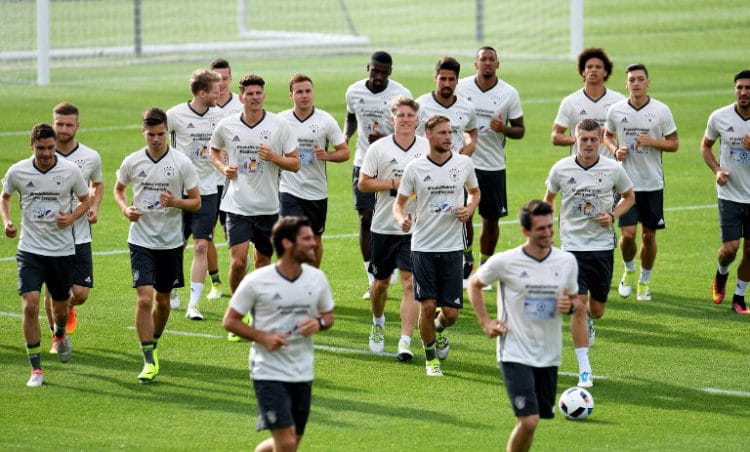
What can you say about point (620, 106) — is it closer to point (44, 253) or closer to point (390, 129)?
point (390, 129)

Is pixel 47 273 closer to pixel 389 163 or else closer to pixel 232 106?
pixel 389 163

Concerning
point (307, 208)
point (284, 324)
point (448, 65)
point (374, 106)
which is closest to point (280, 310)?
point (284, 324)

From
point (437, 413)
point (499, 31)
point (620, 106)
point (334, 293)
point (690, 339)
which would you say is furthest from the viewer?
point (499, 31)

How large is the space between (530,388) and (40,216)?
5.57m

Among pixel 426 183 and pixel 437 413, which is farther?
pixel 426 183

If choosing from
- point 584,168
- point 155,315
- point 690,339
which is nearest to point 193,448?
point 155,315

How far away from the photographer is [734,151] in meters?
17.2

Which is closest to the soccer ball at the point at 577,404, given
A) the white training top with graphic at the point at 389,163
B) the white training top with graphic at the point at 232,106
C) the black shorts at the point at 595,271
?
the black shorts at the point at 595,271

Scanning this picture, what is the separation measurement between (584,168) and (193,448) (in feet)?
16.1

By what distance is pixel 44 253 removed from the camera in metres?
14.2

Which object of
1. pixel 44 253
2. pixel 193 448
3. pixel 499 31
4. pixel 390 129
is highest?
pixel 499 31

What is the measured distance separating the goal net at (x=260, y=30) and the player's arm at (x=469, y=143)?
20.7 meters

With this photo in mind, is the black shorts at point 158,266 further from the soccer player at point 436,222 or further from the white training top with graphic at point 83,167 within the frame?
the soccer player at point 436,222

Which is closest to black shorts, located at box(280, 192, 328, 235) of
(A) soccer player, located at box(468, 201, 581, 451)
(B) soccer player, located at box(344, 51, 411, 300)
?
(B) soccer player, located at box(344, 51, 411, 300)
